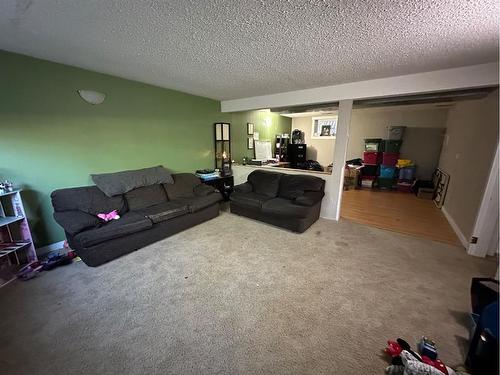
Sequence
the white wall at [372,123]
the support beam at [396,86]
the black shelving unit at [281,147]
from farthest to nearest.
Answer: the black shelving unit at [281,147] < the white wall at [372,123] < the support beam at [396,86]

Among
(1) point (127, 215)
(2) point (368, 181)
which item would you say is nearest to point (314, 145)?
(2) point (368, 181)

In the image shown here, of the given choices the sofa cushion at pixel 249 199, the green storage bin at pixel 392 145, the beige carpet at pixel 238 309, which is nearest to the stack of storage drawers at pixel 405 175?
the green storage bin at pixel 392 145

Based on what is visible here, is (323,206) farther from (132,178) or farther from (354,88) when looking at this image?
(132,178)

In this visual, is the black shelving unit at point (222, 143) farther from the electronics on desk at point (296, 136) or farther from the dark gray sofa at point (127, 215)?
the electronics on desk at point (296, 136)

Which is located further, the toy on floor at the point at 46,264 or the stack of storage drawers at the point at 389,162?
the stack of storage drawers at the point at 389,162

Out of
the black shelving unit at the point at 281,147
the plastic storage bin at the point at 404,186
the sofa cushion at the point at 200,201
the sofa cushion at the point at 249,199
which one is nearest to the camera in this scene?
the sofa cushion at the point at 200,201

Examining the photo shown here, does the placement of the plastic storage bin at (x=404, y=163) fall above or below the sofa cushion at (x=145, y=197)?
above

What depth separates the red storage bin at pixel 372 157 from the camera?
598cm

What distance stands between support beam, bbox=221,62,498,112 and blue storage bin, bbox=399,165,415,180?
372 centimetres

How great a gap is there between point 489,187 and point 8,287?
5483 millimetres

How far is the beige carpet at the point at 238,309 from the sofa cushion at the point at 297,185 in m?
1.18

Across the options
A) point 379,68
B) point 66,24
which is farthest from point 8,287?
point 379,68

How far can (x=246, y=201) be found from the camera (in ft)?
12.0

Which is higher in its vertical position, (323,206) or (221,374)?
(323,206)
